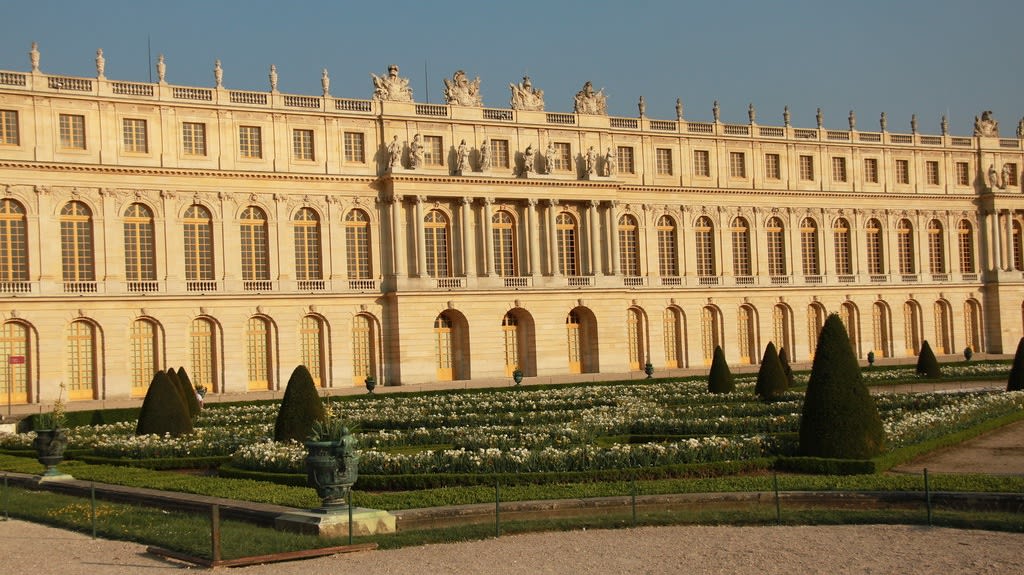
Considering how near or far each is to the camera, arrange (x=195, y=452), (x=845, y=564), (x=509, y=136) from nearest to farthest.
Answer: 1. (x=845, y=564)
2. (x=195, y=452)
3. (x=509, y=136)

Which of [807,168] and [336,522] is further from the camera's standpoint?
[807,168]

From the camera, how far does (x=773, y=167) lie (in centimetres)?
6488

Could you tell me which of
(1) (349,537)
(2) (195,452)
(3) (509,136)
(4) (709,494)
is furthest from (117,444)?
(3) (509,136)

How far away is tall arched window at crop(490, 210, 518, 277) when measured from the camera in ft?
186

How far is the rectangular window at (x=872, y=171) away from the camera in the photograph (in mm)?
67250

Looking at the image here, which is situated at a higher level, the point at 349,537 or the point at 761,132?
the point at 761,132

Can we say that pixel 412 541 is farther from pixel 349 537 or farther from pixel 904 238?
pixel 904 238

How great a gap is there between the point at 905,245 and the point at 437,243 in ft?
93.6

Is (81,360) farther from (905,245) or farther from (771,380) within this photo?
(905,245)

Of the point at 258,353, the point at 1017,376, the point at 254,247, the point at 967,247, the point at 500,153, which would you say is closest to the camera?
the point at 1017,376

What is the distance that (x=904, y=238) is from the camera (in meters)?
68.1

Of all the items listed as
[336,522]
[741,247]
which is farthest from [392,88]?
[336,522]

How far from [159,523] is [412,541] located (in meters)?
3.82

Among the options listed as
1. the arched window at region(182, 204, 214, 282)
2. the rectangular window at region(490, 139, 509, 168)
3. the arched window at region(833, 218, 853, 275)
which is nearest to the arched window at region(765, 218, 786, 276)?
the arched window at region(833, 218, 853, 275)
